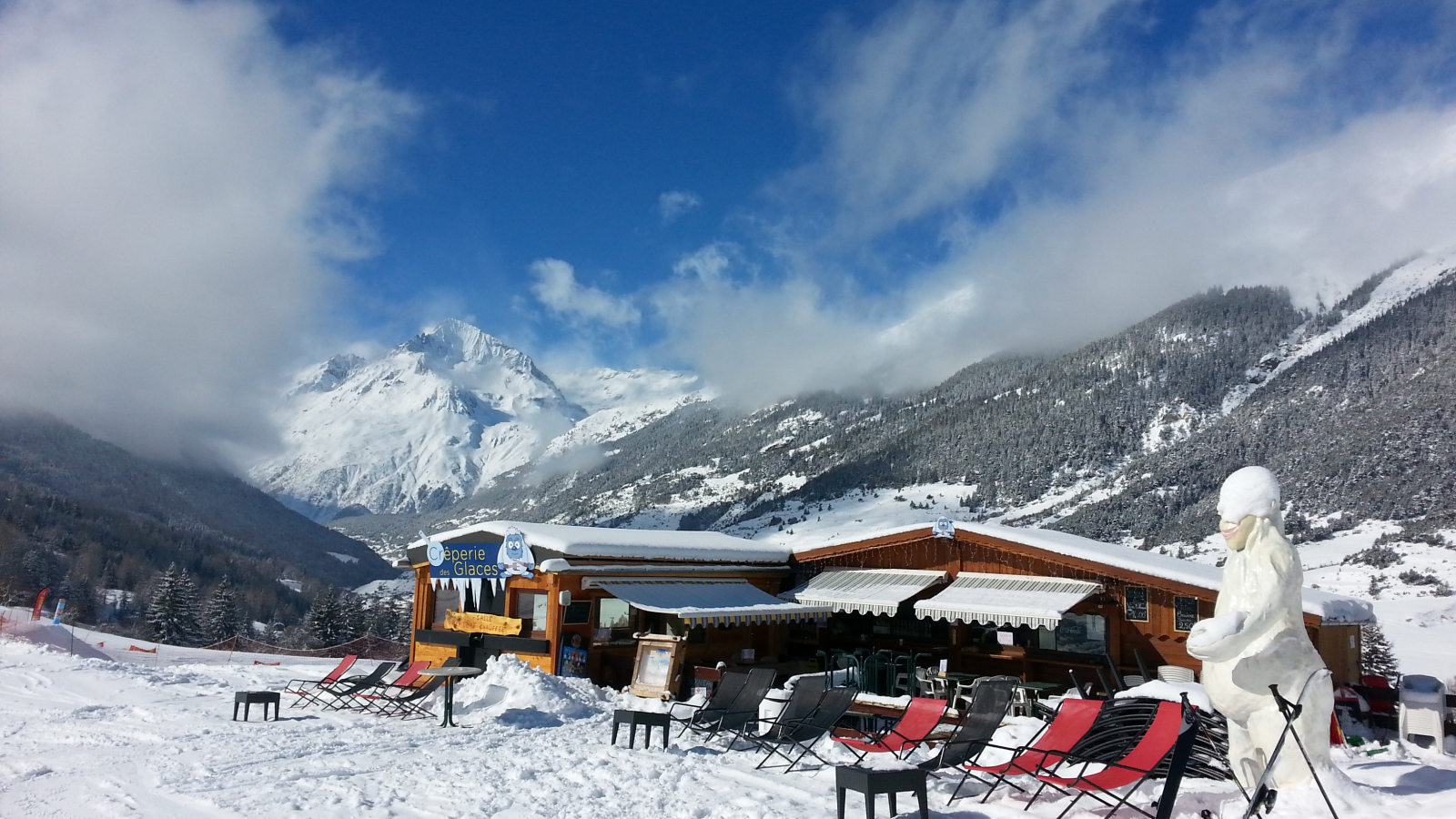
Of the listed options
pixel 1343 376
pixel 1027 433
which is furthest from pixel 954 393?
pixel 1343 376

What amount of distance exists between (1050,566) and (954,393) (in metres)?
128

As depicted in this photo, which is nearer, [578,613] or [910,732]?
[910,732]

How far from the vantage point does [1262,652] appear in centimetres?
494

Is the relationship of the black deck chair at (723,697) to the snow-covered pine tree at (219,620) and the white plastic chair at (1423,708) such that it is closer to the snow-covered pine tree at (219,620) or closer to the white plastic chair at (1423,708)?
the white plastic chair at (1423,708)

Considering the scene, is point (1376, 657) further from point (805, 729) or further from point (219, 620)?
point (219, 620)

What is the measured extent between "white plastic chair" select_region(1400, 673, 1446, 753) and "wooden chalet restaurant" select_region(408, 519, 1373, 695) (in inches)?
66.6

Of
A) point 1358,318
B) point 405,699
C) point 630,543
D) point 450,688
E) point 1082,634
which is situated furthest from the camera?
point 1358,318

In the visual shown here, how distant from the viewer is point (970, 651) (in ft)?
45.3

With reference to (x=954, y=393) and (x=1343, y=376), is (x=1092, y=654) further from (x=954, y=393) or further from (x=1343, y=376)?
(x=954, y=393)

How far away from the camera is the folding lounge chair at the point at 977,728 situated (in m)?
6.51

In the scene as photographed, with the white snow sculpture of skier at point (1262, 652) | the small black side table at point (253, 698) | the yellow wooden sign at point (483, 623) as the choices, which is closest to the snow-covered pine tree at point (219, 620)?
the yellow wooden sign at point (483, 623)

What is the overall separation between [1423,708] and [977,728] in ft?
20.0

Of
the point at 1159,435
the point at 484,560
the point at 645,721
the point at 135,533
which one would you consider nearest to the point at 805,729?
the point at 645,721

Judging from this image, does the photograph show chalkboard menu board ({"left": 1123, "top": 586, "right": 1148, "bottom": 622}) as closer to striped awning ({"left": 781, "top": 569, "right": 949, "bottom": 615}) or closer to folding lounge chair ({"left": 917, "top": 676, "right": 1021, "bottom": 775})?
striped awning ({"left": 781, "top": 569, "right": 949, "bottom": 615})
